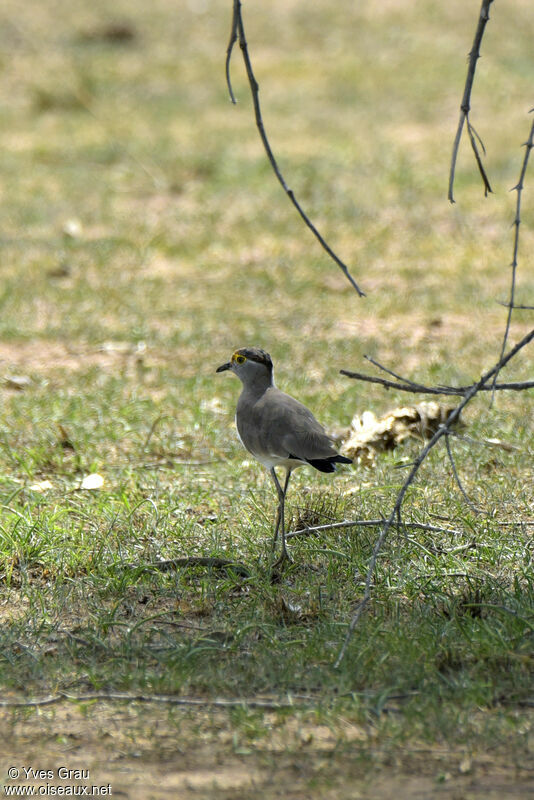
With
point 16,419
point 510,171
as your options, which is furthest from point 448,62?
point 16,419

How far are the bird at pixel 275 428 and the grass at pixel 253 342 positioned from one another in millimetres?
370

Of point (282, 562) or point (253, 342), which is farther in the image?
point (253, 342)

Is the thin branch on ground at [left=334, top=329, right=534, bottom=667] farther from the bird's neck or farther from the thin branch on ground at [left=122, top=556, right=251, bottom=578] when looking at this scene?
the bird's neck

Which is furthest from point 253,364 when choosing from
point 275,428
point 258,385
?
point 275,428

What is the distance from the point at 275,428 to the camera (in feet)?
11.3

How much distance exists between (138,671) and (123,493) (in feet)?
4.52

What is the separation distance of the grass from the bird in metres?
0.37

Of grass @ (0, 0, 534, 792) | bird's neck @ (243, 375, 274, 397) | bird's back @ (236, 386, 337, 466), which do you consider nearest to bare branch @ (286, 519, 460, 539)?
grass @ (0, 0, 534, 792)

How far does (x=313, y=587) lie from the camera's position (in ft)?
11.3

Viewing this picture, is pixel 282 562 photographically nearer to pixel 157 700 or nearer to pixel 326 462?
pixel 326 462

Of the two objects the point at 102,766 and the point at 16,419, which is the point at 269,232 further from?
the point at 102,766

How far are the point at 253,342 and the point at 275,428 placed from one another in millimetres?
3125

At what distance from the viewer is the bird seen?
11.1 ft

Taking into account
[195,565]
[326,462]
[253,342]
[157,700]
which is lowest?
[253,342]
